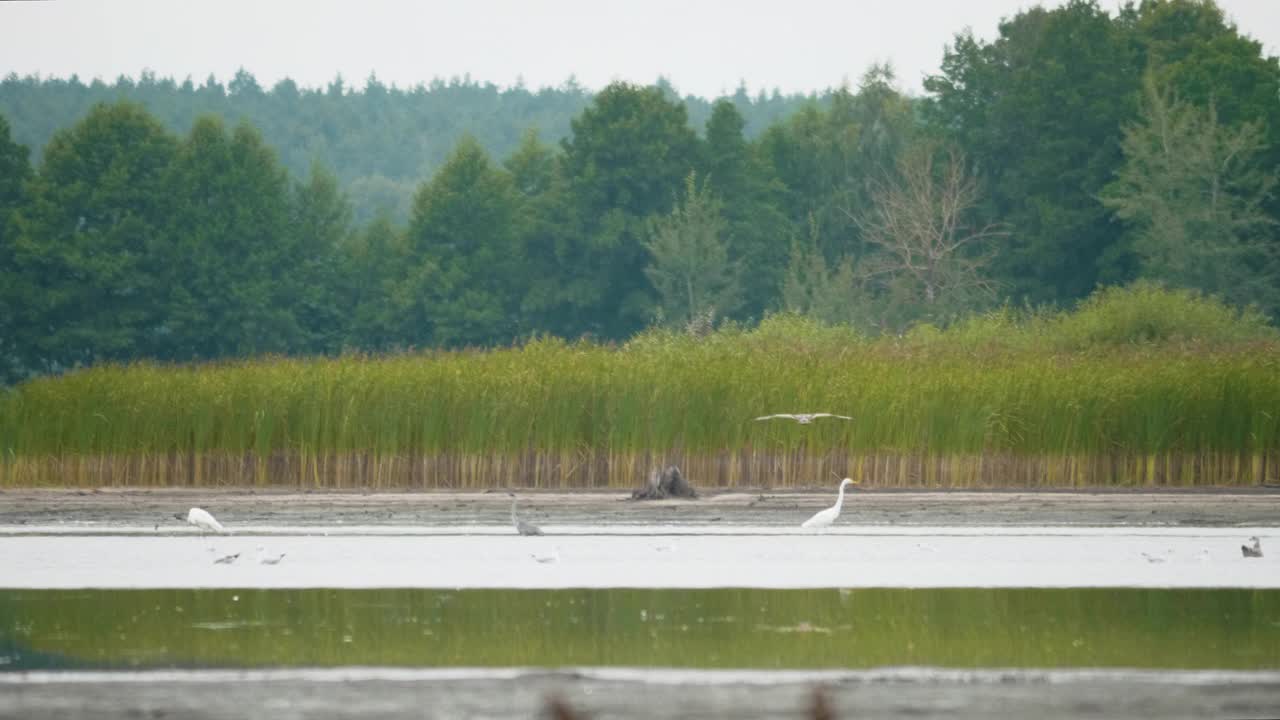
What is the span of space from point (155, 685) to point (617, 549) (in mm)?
7911

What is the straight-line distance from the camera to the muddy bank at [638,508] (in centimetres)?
2038

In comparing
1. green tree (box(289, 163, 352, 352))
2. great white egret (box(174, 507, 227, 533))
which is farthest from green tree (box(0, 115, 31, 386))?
great white egret (box(174, 507, 227, 533))

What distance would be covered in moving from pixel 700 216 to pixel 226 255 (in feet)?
57.8

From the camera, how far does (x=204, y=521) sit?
18.8 metres

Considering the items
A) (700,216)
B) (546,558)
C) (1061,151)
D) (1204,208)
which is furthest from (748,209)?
(546,558)

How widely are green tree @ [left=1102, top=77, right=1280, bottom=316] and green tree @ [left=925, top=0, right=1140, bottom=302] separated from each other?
16.8ft

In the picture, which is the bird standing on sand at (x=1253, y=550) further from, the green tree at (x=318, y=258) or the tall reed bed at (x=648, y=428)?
the green tree at (x=318, y=258)

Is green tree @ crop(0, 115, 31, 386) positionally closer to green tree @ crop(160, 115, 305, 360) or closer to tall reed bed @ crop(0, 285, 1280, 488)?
green tree @ crop(160, 115, 305, 360)

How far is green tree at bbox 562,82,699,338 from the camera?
70125 mm

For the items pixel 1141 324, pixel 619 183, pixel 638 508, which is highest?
pixel 619 183

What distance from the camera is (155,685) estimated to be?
1040cm

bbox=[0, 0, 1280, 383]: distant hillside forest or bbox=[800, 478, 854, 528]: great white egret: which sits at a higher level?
bbox=[0, 0, 1280, 383]: distant hillside forest

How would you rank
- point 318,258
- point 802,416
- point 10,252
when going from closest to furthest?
point 802,416 < point 10,252 < point 318,258

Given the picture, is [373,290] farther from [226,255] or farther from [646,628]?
[646,628]
